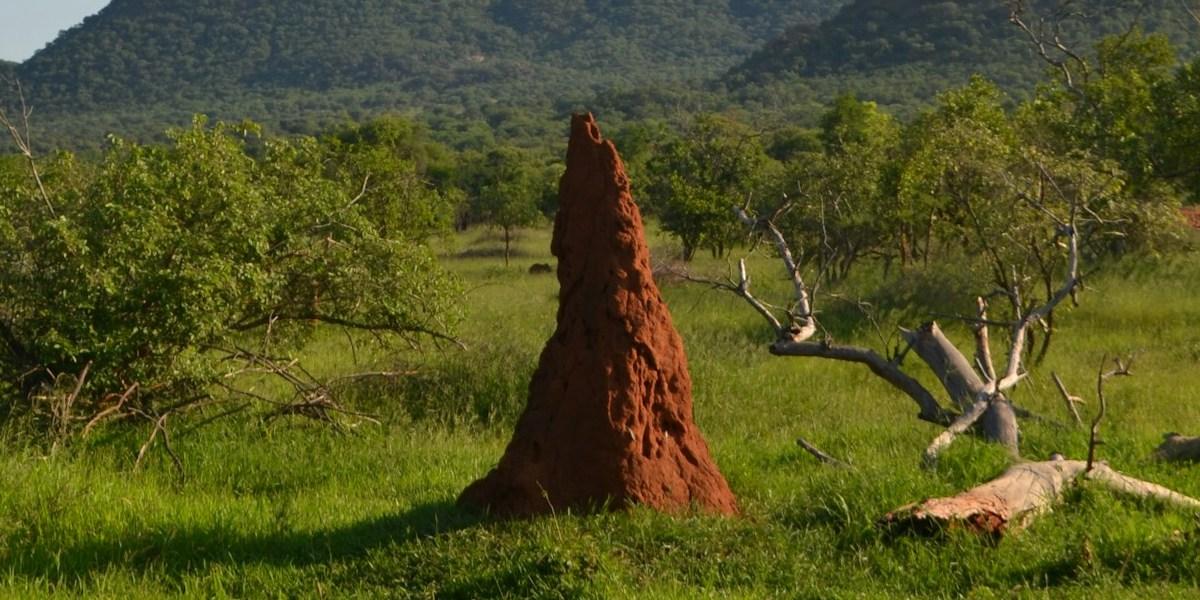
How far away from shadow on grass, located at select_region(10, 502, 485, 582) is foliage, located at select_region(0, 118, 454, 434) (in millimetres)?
2828

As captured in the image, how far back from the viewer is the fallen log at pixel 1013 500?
612cm

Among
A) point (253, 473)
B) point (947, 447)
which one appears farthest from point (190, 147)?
point (947, 447)

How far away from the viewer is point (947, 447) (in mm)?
7684

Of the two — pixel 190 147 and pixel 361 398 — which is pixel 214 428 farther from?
pixel 190 147

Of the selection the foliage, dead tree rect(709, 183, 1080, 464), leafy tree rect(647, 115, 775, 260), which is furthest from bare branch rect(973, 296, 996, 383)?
leafy tree rect(647, 115, 775, 260)

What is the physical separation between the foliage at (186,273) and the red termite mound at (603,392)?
362cm

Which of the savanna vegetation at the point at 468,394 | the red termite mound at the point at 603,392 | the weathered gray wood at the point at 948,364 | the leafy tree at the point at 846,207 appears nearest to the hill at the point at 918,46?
the leafy tree at the point at 846,207

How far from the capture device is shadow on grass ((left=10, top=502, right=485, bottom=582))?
21.4 feet

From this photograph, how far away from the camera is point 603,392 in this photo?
6695mm

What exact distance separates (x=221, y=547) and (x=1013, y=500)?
13.5ft

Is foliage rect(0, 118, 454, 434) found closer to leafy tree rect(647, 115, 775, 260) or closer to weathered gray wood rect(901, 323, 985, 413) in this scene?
weathered gray wood rect(901, 323, 985, 413)

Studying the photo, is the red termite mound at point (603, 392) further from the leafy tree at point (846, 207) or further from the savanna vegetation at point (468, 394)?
the leafy tree at point (846, 207)

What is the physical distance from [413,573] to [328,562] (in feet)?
1.74

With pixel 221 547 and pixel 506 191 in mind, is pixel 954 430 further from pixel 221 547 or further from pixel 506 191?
pixel 506 191
